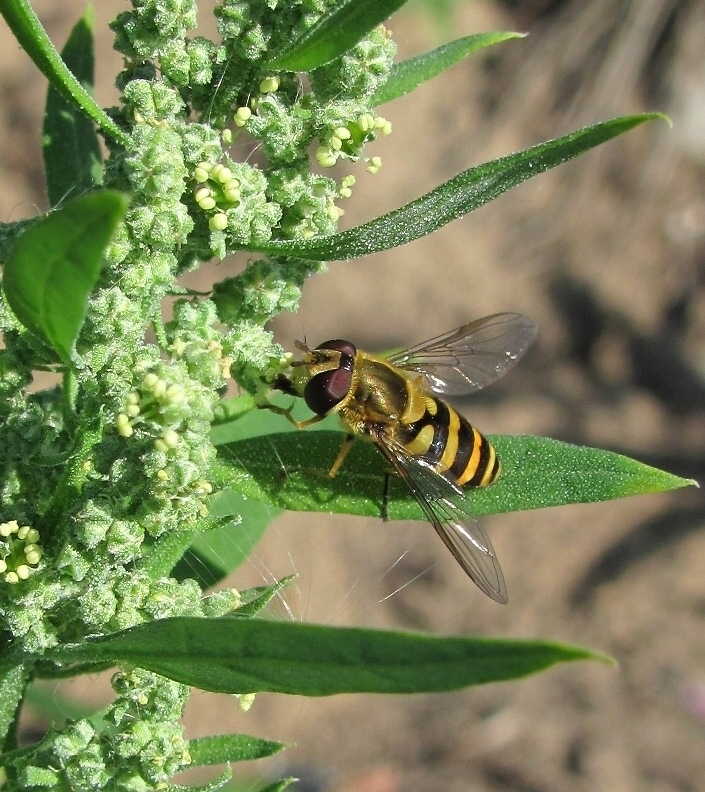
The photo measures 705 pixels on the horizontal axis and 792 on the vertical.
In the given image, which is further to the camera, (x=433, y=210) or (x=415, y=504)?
(x=415, y=504)

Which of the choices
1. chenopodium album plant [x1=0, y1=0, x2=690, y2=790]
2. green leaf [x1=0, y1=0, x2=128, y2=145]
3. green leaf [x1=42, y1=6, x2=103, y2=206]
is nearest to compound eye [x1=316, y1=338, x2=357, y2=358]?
chenopodium album plant [x1=0, y1=0, x2=690, y2=790]

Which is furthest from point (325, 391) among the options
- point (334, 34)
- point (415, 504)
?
point (334, 34)

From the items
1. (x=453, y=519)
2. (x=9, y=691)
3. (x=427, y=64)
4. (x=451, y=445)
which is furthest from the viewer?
(x=451, y=445)

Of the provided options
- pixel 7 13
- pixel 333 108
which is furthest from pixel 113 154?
pixel 333 108

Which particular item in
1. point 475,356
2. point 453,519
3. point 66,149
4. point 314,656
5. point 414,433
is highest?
point 66,149

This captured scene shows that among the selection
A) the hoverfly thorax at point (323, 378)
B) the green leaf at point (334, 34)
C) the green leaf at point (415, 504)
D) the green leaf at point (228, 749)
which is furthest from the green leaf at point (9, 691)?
the green leaf at point (334, 34)

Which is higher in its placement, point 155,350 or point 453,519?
point 155,350

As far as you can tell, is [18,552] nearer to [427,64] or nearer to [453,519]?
[453,519]

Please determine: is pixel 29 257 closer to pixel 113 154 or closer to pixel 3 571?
pixel 113 154
